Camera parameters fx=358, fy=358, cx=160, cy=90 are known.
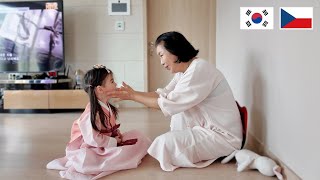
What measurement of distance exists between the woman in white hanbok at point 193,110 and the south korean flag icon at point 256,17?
0.46m

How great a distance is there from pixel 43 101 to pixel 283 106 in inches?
135

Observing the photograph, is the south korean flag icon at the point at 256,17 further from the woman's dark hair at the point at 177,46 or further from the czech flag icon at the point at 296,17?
the woman's dark hair at the point at 177,46

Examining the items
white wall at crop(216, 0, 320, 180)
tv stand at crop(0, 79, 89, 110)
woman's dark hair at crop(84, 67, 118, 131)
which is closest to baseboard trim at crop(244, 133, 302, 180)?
white wall at crop(216, 0, 320, 180)

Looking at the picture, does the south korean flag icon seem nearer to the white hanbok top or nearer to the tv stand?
the white hanbok top

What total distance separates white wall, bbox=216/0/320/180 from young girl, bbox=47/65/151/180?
0.89 m

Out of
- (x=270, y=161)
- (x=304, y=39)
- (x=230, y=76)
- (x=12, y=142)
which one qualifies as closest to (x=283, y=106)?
(x=270, y=161)

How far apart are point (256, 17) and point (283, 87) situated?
0.71 m

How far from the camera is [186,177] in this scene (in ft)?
6.84

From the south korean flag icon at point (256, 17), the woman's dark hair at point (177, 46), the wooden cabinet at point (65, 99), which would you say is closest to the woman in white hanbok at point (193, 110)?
the woman's dark hair at point (177, 46)

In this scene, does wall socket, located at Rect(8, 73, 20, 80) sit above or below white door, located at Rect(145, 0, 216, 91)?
below

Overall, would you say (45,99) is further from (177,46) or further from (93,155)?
(177,46)

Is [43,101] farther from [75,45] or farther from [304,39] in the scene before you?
[304,39]

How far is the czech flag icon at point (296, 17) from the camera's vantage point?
172 centimetres

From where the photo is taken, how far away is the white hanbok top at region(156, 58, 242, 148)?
2.23 metres
